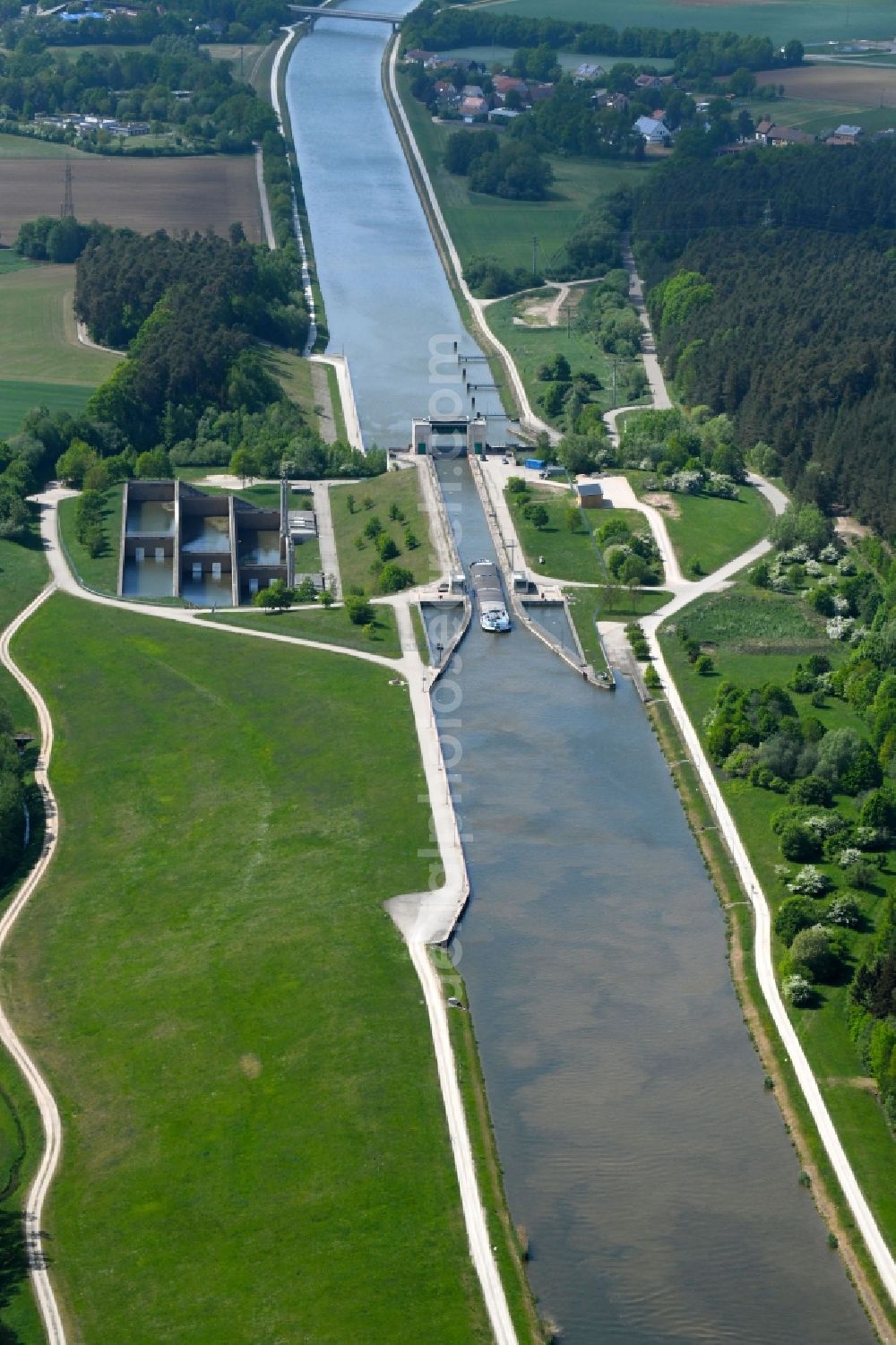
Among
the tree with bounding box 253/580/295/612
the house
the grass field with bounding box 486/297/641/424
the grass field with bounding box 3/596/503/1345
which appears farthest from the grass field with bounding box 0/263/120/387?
the grass field with bounding box 3/596/503/1345

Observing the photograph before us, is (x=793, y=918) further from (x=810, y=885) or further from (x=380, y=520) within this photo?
(x=380, y=520)

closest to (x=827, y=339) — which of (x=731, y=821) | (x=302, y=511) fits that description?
(x=302, y=511)

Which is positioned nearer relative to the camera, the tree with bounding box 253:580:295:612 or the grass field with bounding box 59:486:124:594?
the tree with bounding box 253:580:295:612

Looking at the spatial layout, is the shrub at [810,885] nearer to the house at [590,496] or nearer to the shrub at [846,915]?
the shrub at [846,915]

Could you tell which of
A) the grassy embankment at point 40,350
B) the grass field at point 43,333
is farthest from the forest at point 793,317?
the grass field at point 43,333

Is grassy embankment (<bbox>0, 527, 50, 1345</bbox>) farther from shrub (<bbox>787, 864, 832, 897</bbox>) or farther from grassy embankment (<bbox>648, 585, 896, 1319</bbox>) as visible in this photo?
shrub (<bbox>787, 864, 832, 897</bbox>)
